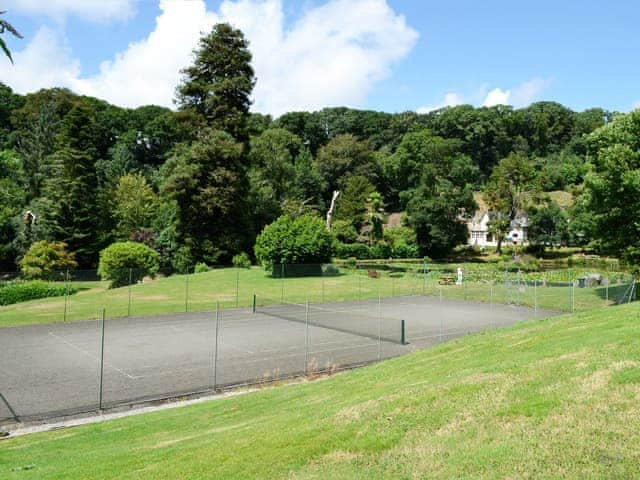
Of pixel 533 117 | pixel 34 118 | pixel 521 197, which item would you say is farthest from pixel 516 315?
pixel 533 117

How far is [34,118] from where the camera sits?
85.9 meters

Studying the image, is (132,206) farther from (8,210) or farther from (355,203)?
(355,203)

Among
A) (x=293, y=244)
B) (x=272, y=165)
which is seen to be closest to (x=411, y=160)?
(x=272, y=165)

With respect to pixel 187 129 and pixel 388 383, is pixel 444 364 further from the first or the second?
pixel 187 129

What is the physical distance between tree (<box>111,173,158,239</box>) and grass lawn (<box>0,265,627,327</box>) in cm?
1863

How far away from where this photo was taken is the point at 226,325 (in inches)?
1107

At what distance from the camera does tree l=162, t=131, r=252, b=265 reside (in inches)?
2192

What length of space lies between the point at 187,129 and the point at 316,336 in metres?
44.7

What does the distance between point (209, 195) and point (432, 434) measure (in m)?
51.1

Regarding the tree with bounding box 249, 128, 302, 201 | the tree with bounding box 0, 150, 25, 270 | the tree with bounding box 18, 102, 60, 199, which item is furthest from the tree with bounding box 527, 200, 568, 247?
the tree with bounding box 0, 150, 25, 270

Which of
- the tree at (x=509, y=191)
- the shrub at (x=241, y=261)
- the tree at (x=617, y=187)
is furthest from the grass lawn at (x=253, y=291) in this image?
the tree at (x=509, y=191)

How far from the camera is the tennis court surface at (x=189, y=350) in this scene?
15633mm

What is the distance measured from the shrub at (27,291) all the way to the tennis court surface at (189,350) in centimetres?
1100

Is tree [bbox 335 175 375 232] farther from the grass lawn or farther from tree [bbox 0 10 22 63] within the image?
tree [bbox 0 10 22 63]
